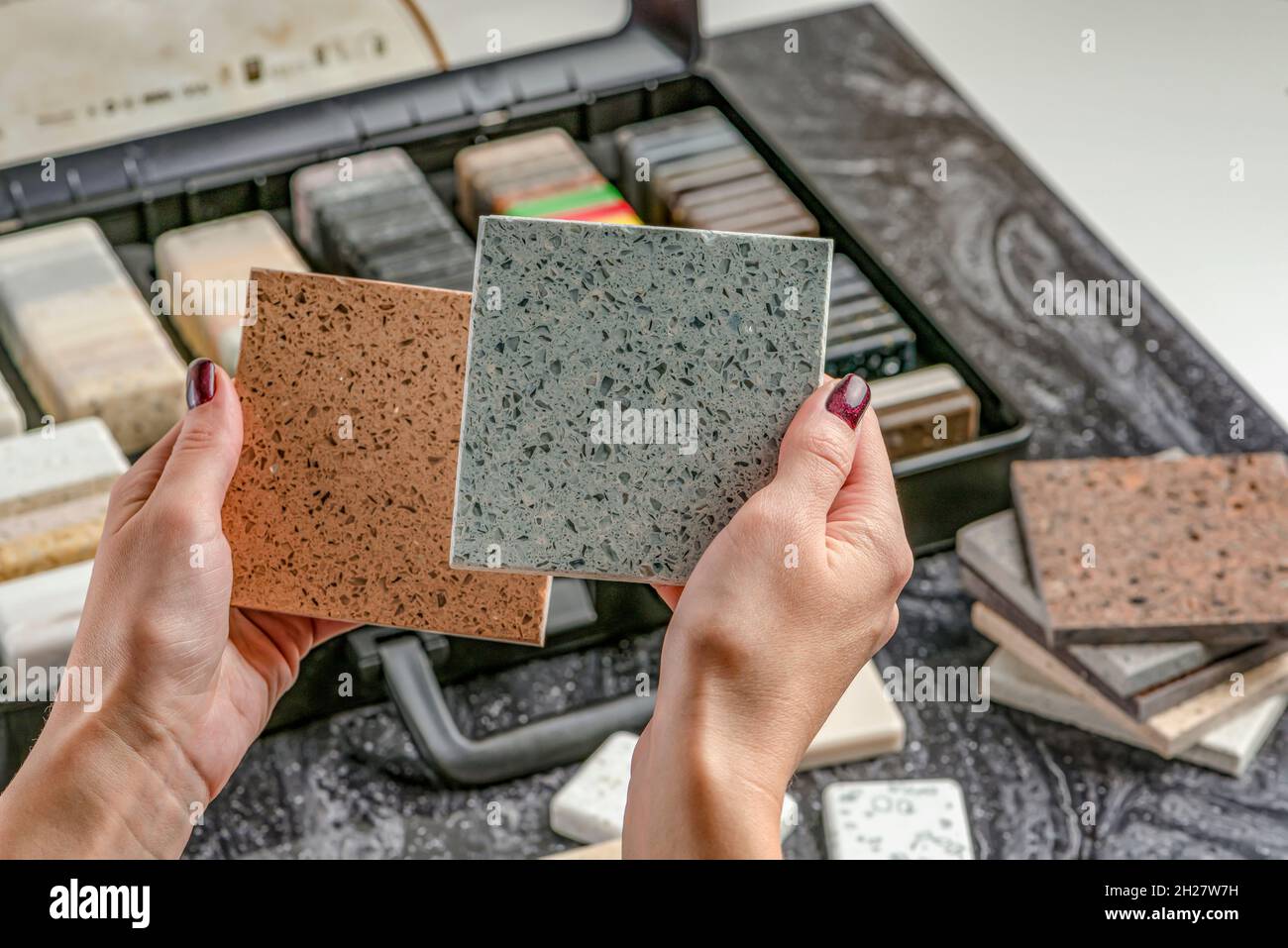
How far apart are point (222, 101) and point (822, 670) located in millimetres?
1598

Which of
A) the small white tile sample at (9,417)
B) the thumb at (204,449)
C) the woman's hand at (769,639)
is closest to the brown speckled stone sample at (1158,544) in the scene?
the woman's hand at (769,639)

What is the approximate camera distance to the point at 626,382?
143 centimetres

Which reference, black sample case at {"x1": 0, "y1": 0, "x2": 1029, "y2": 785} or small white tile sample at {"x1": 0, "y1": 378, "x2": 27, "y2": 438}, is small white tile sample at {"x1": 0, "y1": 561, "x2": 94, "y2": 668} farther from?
small white tile sample at {"x1": 0, "y1": 378, "x2": 27, "y2": 438}

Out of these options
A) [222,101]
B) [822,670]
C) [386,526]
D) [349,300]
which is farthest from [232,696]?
[222,101]

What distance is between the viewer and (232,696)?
1.57 m

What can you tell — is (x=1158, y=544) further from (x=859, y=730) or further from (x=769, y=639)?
(x=769, y=639)

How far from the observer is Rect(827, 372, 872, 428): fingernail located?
1.39 meters

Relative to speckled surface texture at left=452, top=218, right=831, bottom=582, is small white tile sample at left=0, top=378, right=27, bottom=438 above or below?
below

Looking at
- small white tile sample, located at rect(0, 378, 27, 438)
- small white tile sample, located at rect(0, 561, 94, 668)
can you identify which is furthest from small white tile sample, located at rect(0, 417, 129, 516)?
small white tile sample, located at rect(0, 561, 94, 668)

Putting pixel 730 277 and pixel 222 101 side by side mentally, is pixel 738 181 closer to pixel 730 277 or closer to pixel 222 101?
pixel 222 101

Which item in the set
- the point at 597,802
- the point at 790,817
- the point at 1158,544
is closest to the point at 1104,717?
the point at 1158,544

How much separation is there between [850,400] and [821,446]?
0.05 meters

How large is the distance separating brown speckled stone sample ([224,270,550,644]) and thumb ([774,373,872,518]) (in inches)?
12.8

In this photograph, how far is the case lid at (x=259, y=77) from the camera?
2.45 m
